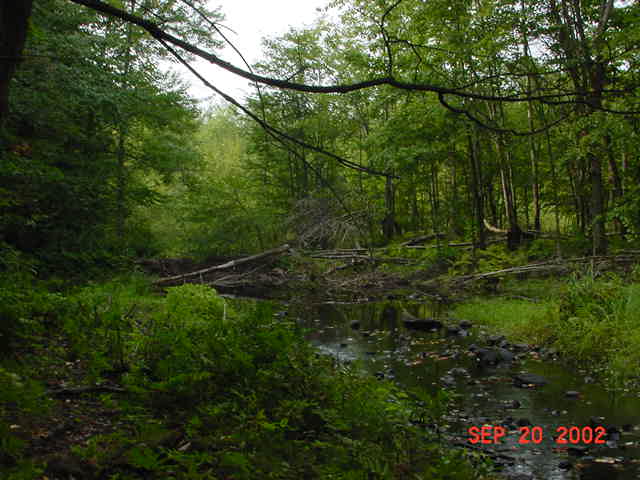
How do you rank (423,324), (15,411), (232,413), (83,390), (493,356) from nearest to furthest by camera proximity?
(15,411), (232,413), (83,390), (493,356), (423,324)

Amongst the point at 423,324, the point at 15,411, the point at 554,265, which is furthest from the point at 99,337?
the point at 554,265

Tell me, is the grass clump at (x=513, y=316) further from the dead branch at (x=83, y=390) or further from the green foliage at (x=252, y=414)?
the dead branch at (x=83, y=390)

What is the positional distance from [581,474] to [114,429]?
356 cm

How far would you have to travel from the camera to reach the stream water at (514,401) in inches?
154

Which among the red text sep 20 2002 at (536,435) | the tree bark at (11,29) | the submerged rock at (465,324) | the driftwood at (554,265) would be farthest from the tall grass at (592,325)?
the tree bark at (11,29)

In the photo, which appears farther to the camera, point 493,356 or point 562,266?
point 562,266

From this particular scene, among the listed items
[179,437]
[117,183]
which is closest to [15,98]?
[117,183]

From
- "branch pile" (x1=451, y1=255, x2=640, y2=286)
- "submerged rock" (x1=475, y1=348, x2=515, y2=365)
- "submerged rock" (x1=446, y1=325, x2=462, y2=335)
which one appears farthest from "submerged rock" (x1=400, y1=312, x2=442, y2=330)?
"branch pile" (x1=451, y1=255, x2=640, y2=286)

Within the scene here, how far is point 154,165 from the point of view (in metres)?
16.4

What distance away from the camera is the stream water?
391 centimetres

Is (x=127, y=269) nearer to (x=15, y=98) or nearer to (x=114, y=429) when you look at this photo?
(x=15, y=98)

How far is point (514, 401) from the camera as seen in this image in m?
5.33

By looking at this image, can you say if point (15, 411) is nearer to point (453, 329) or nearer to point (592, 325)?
point (592, 325)

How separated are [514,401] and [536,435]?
935 mm
